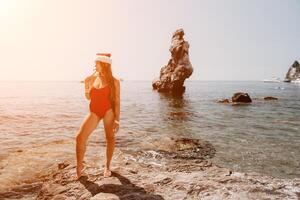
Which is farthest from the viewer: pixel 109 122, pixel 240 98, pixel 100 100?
pixel 240 98

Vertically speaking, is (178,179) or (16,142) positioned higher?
(178,179)

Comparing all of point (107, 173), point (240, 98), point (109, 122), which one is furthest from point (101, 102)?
point (240, 98)

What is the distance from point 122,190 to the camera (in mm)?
5180

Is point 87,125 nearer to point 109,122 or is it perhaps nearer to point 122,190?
point 109,122

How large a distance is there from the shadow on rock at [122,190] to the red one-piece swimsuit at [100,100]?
1.37m

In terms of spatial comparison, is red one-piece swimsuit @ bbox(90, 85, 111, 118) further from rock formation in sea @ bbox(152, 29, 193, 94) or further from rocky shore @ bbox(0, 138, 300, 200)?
rock formation in sea @ bbox(152, 29, 193, 94)

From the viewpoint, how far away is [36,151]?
35.7ft

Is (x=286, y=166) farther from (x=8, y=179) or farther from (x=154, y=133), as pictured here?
(x=8, y=179)

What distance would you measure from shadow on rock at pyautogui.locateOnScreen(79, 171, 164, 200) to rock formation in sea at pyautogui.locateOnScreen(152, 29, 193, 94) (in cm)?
5591

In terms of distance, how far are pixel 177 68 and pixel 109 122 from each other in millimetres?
56473

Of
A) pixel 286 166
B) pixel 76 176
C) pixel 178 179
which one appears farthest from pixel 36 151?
pixel 286 166

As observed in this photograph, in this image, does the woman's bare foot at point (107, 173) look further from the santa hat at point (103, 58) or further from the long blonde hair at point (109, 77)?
the santa hat at point (103, 58)

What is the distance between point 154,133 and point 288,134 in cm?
792

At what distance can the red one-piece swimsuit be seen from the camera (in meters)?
5.62
